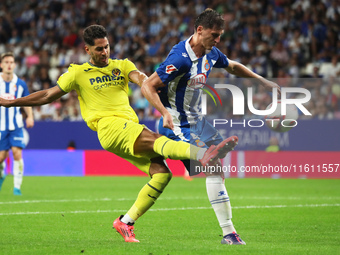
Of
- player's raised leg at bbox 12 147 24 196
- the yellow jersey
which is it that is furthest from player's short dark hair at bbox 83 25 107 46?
player's raised leg at bbox 12 147 24 196

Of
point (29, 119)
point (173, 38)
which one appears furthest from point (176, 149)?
point (173, 38)

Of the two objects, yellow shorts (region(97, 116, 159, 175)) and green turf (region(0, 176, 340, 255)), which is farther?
yellow shorts (region(97, 116, 159, 175))

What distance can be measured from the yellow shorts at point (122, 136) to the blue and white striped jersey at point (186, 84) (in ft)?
1.40

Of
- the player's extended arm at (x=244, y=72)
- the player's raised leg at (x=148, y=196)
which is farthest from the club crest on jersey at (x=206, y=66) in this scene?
the player's raised leg at (x=148, y=196)

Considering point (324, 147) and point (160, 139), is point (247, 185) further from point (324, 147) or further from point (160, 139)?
point (160, 139)

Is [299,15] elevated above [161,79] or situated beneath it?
elevated above

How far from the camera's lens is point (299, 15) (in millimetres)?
18594

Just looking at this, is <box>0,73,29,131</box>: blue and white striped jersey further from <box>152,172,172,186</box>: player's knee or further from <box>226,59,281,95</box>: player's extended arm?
<box>152,172,172,186</box>: player's knee

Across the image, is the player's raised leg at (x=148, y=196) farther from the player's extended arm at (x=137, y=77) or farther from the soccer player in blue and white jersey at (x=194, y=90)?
the player's extended arm at (x=137, y=77)

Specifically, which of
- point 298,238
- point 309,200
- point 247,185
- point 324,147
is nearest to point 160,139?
point 298,238

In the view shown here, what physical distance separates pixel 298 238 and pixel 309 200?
A: 4279mm

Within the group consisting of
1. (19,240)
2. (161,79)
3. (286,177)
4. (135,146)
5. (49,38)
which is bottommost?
(286,177)

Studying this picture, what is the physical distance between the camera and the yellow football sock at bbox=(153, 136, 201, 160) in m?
5.68

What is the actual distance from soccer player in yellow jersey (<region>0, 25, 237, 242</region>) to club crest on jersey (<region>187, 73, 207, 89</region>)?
1.62 ft
